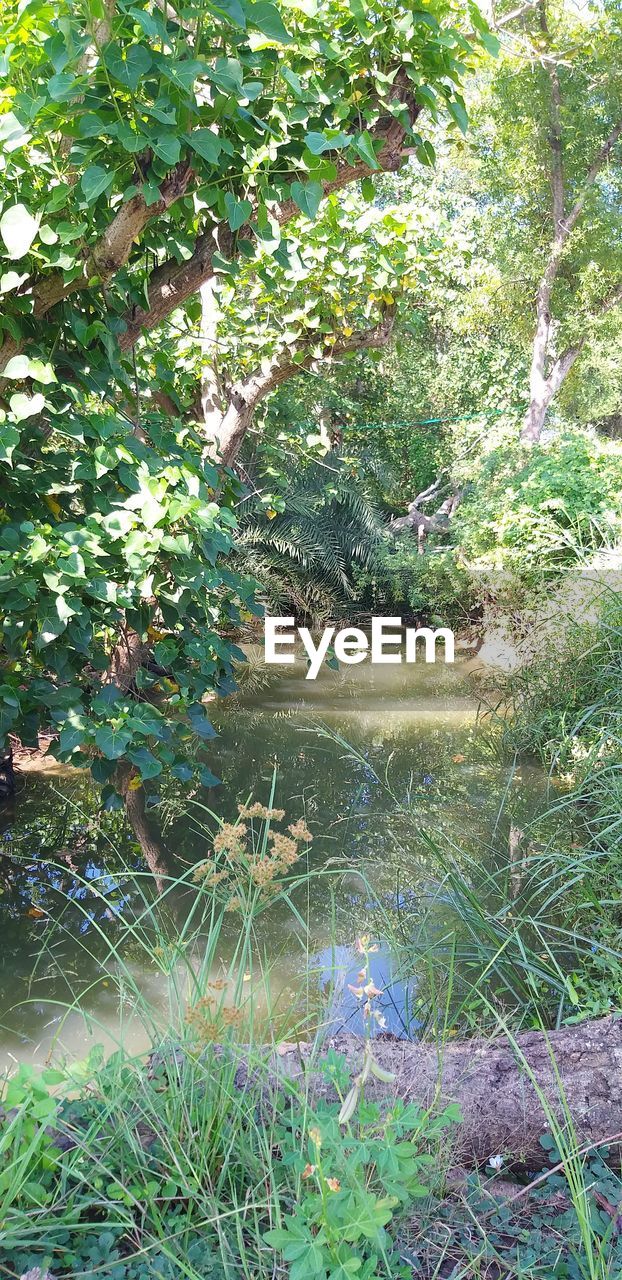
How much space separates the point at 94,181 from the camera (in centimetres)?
196

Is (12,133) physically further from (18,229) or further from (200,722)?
(200,722)

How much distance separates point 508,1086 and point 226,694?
188 centimetres

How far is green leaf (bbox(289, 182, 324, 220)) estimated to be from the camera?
2.27 metres

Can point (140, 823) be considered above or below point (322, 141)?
below

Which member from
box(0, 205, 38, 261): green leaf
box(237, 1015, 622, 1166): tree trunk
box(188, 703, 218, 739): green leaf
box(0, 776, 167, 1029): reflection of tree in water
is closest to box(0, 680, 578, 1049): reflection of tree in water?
box(0, 776, 167, 1029): reflection of tree in water

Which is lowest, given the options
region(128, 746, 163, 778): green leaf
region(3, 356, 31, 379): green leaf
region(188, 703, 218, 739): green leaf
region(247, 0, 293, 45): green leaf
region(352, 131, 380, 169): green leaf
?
region(128, 746, 163, 778): green leaf

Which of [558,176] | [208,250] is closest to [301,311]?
[208,250]

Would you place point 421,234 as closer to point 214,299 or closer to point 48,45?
point 214,299

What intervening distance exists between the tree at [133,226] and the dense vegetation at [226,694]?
0.01 meters

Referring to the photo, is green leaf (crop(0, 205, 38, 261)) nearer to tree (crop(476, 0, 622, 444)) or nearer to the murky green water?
the murky green water

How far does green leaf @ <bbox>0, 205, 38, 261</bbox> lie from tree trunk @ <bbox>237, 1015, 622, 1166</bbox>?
5.69 feet

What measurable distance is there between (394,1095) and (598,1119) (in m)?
0.40

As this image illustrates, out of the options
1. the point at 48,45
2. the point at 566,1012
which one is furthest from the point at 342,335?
the point at 566,1012

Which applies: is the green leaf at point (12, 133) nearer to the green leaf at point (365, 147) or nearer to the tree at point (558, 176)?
the green leaf at point (365, 147)
